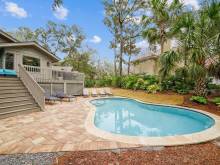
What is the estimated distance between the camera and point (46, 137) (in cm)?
539

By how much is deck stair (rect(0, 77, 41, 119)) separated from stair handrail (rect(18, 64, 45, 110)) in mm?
208

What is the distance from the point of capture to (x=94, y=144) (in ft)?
16.0

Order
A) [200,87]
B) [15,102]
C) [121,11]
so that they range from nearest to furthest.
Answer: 1. [15,102]
2. [200,87]
3. [121,11]

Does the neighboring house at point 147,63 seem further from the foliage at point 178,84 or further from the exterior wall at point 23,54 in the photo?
the exterior wall at point 23,54

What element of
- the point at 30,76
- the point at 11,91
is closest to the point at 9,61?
the point at 30,76

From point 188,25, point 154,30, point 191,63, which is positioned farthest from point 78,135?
point 154,30

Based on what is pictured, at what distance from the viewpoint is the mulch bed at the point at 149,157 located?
12.8 ft

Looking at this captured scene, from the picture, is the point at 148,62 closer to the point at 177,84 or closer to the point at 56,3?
the point at 177,84

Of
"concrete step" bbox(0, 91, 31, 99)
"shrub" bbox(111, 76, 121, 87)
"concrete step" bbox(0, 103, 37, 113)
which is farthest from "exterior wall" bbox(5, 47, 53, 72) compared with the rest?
"shrub" bbox(111, 76, 121, 87)

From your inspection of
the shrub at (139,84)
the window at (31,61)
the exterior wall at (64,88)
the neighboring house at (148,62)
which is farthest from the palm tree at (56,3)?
the neighboring house at (148,62)

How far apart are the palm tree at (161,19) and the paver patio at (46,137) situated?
14.0 meters

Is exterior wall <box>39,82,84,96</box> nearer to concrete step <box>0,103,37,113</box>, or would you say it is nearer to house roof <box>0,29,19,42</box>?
concrete step <box>0,103,37,113</box>

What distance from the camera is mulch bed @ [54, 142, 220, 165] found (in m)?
3.90

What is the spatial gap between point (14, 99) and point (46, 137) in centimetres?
502
